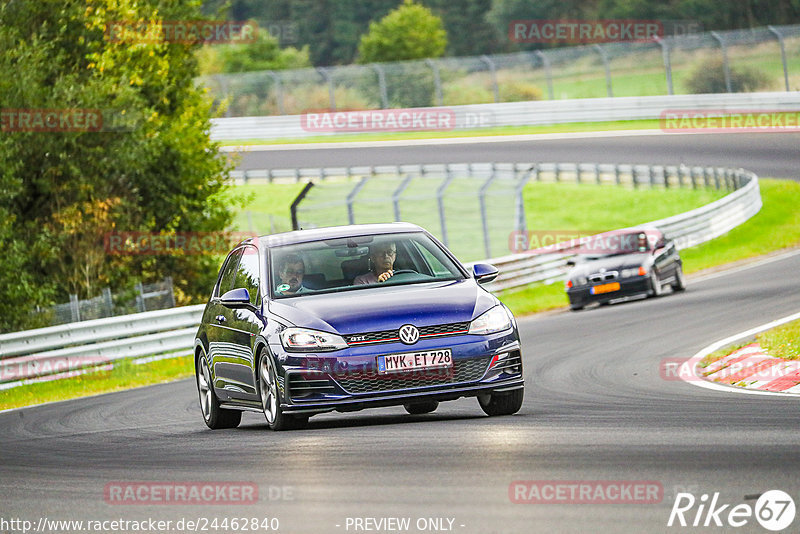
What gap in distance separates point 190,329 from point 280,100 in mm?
35306

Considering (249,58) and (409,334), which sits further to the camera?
(249,58)

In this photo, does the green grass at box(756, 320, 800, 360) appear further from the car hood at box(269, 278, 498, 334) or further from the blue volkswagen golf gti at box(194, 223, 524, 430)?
the car hood at box(269, 278, 498, 334)

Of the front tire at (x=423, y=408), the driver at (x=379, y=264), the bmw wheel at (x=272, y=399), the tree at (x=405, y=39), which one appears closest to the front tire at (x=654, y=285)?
the front tire at (x=423, y=408)

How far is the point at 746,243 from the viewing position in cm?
3303

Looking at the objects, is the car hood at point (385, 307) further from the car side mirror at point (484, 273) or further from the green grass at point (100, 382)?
the green grass at point (100, 382)

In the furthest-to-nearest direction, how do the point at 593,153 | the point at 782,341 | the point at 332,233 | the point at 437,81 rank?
the point at 437,81, the point at 593,153, the point at 782,341, the point at 332,233

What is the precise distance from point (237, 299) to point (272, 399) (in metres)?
0.96

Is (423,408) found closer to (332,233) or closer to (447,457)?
(332,233)

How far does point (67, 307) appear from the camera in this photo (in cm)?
2267

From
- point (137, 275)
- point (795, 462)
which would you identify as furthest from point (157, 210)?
point (795, 462)

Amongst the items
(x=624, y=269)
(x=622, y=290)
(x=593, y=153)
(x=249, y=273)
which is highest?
(x=249, y=273)

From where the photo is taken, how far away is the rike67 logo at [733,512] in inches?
236

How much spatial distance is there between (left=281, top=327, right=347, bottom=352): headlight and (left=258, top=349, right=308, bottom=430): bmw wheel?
25cm

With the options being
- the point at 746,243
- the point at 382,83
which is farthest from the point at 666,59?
the point at 746,243
